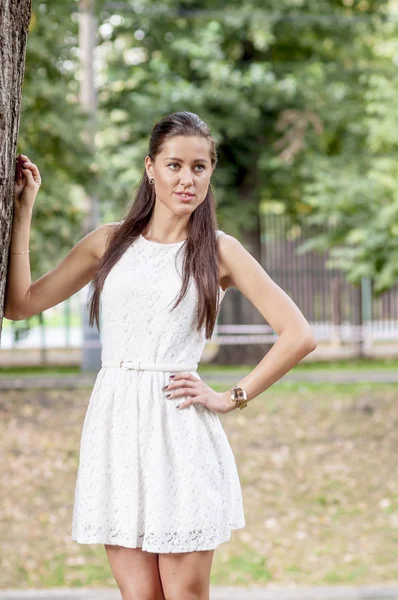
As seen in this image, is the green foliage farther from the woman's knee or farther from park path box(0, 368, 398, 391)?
the woman's knee

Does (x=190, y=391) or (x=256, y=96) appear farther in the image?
(x=256, y=96)

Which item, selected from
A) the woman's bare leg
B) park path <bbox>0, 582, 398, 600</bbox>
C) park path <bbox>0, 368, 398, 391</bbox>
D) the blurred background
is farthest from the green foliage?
the woman's bare leg

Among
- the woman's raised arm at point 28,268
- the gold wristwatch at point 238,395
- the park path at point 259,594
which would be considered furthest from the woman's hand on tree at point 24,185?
the park path at point 259,594

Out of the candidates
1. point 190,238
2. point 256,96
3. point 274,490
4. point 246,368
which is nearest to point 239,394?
point 190,238

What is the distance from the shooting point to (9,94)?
287 cm

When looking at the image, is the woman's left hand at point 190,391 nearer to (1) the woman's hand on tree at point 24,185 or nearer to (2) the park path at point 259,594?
(1) the woman's hand on tree at point 24,185

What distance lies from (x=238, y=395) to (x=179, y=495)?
1.15 ft

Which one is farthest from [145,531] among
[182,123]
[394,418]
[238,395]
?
[394,418]

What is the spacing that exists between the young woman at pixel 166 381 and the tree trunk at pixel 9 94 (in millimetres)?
88

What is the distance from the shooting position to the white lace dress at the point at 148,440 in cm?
293

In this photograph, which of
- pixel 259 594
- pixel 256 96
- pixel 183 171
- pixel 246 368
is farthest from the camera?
pixel 256 96

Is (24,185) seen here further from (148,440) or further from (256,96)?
(256,96)

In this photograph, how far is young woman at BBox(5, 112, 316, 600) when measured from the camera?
293 centimetres

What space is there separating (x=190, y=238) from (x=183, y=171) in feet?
0.69
